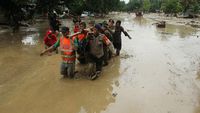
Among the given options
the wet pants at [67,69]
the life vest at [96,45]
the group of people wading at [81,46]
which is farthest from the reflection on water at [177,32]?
the wet pants at [67,69]

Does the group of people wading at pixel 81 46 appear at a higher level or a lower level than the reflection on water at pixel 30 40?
higher

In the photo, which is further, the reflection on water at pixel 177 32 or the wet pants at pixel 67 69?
the reflection on water at pixel 177 32

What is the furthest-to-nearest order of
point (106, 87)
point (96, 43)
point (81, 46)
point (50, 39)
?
1. point (50, 39)
2. point (81, 46)
3. point (96, 43)
4. point (106, 87)

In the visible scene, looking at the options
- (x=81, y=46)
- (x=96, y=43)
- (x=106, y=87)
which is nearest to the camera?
Result: (x=106, y=87)

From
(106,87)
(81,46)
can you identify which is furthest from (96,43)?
(106,87)

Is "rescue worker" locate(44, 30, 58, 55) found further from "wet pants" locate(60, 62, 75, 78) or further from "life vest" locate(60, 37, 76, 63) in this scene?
"life vest" locate(60, 37, 76, 63)

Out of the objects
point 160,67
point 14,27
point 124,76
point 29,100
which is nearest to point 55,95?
point 29,100

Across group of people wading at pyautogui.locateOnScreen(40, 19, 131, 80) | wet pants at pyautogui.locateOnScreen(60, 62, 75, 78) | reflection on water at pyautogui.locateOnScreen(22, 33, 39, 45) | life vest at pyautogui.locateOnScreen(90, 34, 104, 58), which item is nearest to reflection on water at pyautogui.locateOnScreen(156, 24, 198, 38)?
reflection on water at pyautogui.locateOnScreen(22, 33, 39, 45)

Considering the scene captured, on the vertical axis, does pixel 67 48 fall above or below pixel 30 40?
above

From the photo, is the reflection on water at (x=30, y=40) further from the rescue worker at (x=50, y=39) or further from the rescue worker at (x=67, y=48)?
the rescue worker at (x=67, y=48)

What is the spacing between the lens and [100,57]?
927cm

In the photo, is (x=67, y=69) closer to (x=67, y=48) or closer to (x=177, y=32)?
(x=67, y=48)

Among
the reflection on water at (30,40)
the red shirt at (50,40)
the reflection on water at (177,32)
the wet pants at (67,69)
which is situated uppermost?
the red shirt at (50,40)

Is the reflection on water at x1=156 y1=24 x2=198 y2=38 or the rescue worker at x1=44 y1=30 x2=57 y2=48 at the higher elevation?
the rescue worker at x1=44 y1=30 x2=57 y2=48
